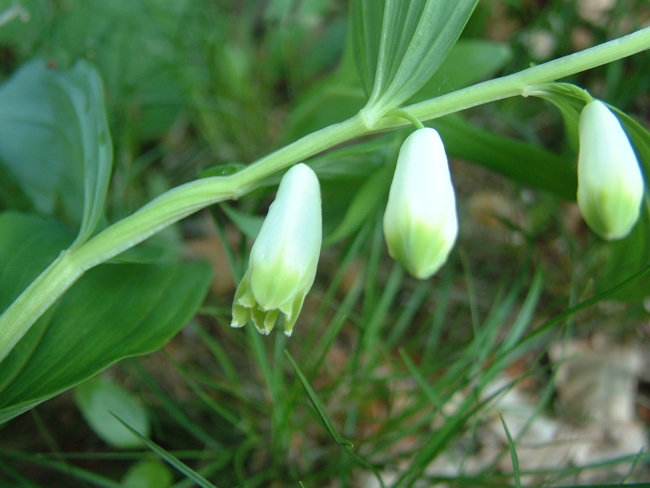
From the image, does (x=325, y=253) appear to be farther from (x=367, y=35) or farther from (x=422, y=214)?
(x=422, y=214)

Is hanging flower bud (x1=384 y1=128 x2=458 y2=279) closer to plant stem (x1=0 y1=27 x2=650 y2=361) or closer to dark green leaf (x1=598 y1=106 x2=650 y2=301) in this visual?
plant stem (x1=0 y1=27 x2=650 y2=361)

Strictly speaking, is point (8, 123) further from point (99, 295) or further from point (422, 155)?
point (422, 155)

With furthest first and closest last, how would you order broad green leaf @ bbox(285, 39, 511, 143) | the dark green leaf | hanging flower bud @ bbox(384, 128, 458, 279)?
1. broad green leaf @ bbox(285, 39, 511, 143)
2. the dark green leaf
3. hanging flower bud @ bbox(384, 128, 458, 279)

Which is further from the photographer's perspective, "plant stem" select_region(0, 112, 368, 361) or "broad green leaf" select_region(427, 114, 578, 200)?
"broad green leaf" select_region(427, 114, 578, 200)

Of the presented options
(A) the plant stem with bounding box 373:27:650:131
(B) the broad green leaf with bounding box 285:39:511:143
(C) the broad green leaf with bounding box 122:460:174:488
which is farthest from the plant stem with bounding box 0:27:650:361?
(C) the broad green leaf with bounding box 122:460:174:488

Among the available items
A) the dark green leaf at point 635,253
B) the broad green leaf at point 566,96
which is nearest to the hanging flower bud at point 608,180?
the broad green leaf at point 566,96

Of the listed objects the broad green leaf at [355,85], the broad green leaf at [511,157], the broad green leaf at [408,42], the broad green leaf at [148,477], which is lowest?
the broad green leaf at [148,477]

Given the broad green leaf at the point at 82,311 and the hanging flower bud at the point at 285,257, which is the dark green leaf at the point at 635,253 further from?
the broad green leaf at the point at 82,311
